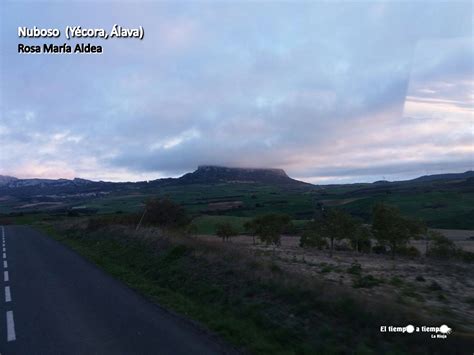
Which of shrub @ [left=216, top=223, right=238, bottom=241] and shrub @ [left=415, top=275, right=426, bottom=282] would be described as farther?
shrub @ [left=216, top=223, right=238, bottom=241]

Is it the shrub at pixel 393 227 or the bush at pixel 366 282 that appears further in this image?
the shrub at pixel 393 227

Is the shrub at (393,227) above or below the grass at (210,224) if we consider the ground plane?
above

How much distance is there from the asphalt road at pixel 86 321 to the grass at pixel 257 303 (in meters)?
0.64

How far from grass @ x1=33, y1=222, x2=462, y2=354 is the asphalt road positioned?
64 centimetres

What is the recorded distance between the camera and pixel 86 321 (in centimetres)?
838

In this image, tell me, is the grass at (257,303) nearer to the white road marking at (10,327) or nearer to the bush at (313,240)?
the white road marking at (10,327)

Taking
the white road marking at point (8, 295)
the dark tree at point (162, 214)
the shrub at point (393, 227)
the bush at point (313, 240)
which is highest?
the dark tree at point (162, 214)

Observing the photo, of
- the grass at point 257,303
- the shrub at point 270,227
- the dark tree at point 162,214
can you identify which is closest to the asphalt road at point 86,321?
the grass at point 257,303

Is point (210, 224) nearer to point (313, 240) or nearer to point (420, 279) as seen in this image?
point (313, 240)

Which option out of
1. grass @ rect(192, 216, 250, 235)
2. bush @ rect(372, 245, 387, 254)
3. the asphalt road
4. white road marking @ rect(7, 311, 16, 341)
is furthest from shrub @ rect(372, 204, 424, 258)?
grass @ rect(192, 216, 250, 235)

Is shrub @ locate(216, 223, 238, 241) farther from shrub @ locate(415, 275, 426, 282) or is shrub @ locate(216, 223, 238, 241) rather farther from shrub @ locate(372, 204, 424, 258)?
shrub @ locate(415, 275, 426, 282)

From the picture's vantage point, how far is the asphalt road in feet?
22.4

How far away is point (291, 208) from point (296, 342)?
11046 cm

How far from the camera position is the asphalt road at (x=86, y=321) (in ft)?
22.4
